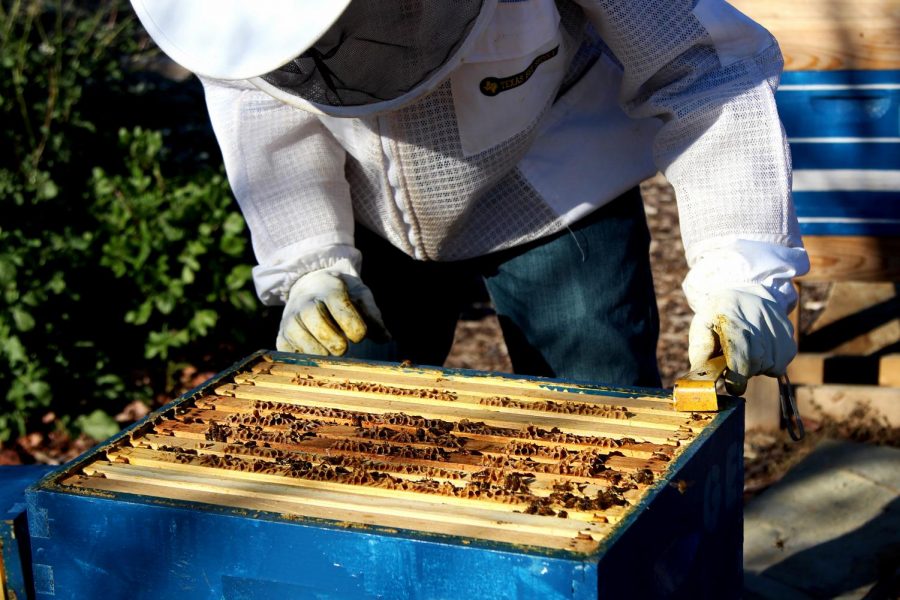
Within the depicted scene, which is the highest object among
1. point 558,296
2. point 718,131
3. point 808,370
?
point 718,131

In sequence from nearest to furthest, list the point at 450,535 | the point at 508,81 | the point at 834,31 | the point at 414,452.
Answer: the point at 450,535 < the point at 414,452 < the point at 508,81 < the point at 834,31

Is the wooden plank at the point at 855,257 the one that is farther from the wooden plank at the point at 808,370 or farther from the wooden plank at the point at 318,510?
the wooden plank at the point at 318,510

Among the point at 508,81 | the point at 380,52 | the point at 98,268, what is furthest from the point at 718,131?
the point at 98,268

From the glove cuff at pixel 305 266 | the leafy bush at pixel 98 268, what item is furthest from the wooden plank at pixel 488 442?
the leafy bush at pixel 98 268

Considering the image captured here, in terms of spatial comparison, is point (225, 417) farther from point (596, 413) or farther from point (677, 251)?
point (677, 251)

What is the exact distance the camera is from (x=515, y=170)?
222 centimetres

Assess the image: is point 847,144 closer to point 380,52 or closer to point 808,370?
point 808,370

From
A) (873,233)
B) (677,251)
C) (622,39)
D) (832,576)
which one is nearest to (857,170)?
(873,233)

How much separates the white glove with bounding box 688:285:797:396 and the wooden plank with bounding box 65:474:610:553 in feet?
1.84

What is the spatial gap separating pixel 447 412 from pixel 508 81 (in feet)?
2.05

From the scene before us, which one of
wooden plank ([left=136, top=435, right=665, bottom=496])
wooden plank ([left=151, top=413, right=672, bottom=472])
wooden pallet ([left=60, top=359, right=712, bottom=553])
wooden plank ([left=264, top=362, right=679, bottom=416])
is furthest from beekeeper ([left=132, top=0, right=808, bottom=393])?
wooden plank ([left=136, top=435, right=665, bottom=496])

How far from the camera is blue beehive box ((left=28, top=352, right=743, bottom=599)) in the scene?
1.36 m

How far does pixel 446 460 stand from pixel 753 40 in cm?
101

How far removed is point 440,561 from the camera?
1.34m
